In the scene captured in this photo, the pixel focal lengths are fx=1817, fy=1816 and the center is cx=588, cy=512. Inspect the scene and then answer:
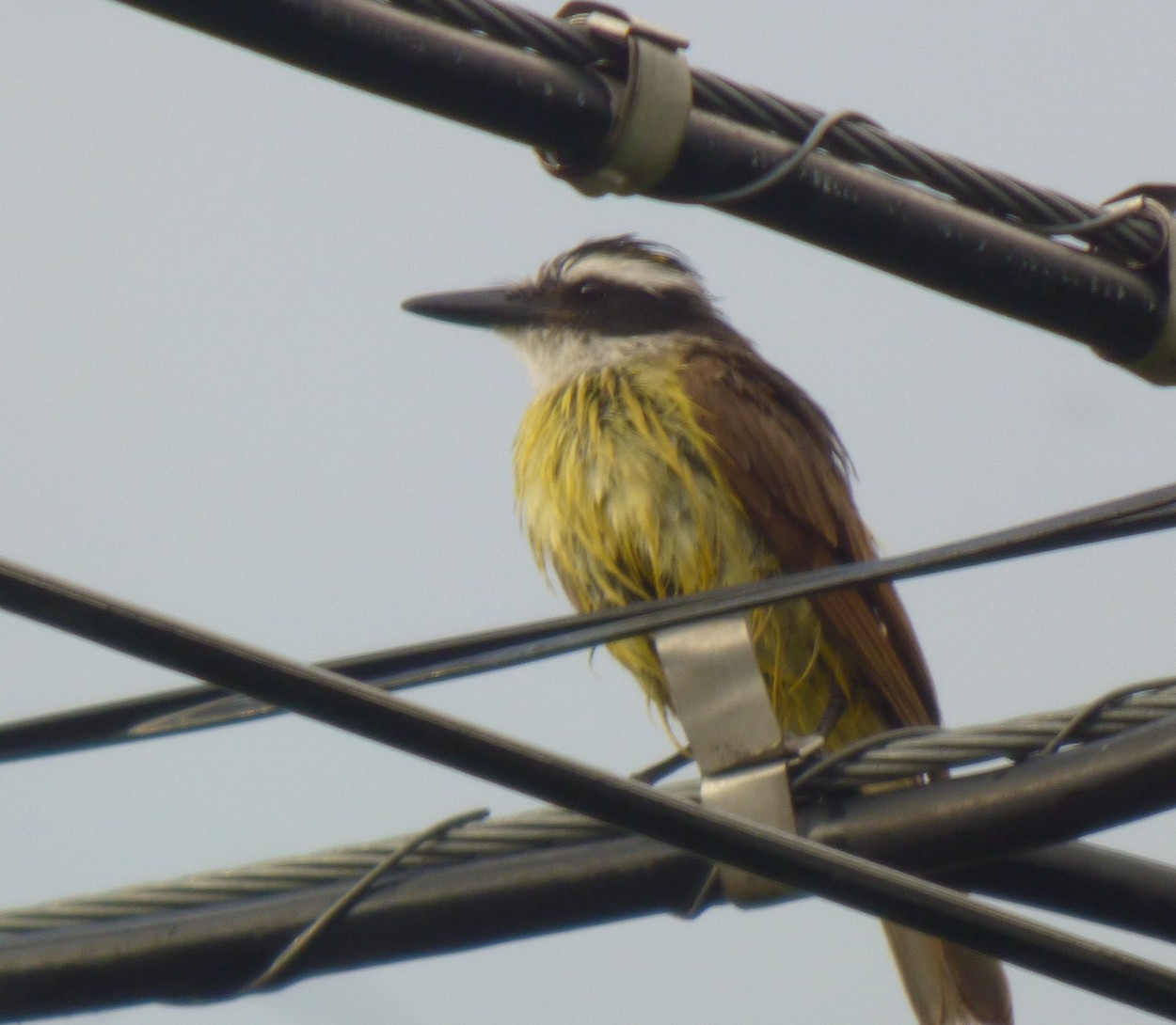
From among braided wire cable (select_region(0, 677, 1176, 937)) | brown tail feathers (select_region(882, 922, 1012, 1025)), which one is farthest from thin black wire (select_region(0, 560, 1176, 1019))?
brown tail feathers (select_region(882, 922, 1012, 1025))

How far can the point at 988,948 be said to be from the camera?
2807 mm

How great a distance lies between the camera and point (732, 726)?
4.05 m

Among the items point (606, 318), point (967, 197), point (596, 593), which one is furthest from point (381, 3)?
point (606, 318)

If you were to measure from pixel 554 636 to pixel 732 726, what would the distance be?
0.57 m

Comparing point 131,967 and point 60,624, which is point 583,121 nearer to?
point 60,624

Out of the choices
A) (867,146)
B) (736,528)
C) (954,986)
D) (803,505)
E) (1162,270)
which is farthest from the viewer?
(803,505)

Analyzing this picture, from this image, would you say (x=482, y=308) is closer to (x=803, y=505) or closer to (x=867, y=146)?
(x=803, y=505)

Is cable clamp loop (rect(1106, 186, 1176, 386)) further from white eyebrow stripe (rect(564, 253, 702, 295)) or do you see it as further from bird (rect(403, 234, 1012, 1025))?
white eyebrow stripe (rect(564, 253, 702, 295))

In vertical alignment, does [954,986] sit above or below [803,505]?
below

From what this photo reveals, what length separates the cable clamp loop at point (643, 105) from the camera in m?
3.80

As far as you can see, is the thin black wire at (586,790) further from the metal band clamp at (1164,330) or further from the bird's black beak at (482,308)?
the bird's black beak at (482,308)

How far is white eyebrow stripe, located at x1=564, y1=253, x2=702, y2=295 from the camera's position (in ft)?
24.9

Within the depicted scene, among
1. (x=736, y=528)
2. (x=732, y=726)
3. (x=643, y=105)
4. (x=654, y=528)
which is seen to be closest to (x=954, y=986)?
(x=736, y=528)

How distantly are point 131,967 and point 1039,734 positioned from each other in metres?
1.87
